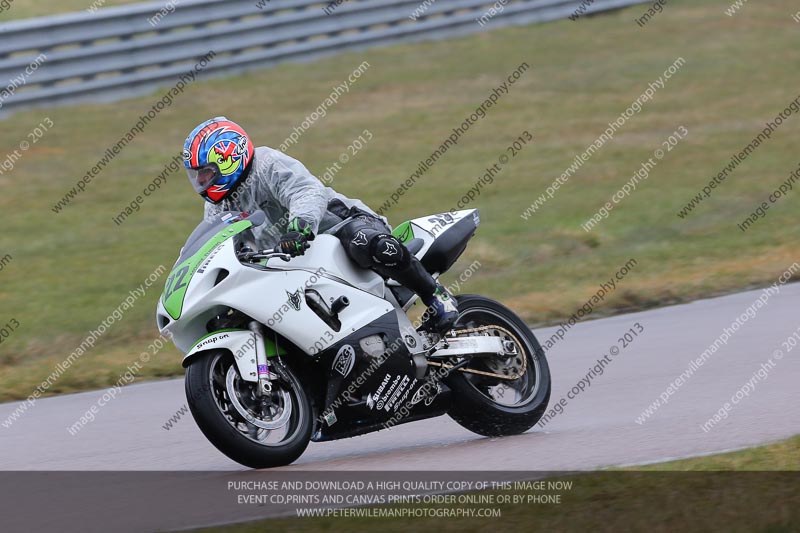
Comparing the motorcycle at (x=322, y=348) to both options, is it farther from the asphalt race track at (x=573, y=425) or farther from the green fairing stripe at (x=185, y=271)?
the asphalt race track at (x=573, y=425)

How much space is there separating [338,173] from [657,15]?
10.4m

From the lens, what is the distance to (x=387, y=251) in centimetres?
630

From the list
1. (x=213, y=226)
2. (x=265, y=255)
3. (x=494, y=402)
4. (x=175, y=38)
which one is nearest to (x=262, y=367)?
(x=265, y=255)

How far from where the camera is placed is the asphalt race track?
6094 mm

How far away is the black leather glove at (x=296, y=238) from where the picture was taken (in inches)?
231

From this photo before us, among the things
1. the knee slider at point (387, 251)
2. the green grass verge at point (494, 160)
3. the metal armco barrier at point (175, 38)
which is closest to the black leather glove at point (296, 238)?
the knee slider at point (387, 251)

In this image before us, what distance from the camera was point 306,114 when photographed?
18.1 meters

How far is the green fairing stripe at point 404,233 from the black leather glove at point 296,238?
3.21ft

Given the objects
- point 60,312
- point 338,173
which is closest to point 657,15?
point 338,173

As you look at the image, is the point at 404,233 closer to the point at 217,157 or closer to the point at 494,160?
the point at 217,157

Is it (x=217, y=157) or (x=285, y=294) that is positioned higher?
(x=217, y=157)

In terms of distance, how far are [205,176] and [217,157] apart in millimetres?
130

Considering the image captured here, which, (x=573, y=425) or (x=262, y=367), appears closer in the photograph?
(x=262, y=367)

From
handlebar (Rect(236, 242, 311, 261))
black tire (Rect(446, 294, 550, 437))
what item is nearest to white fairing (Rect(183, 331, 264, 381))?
handlebar (Rect(236, 242, 311, 261))
